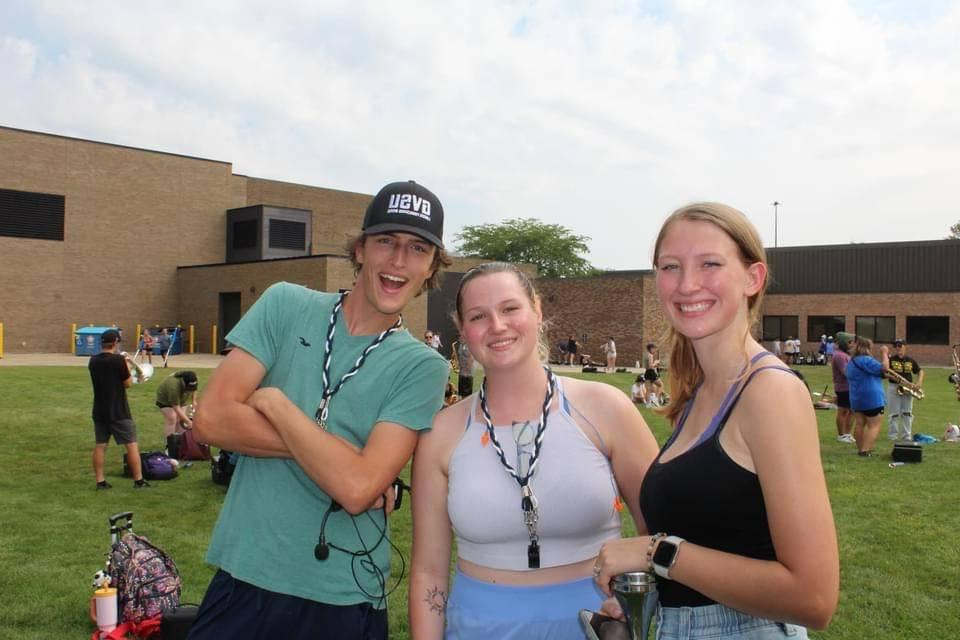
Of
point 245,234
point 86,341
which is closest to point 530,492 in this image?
point 86,341

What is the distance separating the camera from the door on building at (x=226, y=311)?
45.2 meters

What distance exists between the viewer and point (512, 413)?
8.73ft

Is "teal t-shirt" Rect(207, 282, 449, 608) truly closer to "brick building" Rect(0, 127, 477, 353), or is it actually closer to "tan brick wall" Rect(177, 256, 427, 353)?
"tan brick wall" Rect(177, 256, 427, 353)

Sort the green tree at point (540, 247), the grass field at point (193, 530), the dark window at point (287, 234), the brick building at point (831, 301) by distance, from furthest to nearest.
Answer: the green tree at point (540, 247)
the dark window at point (287, 234)
the brick building at point (831, 301)
the grass field at point (193, 530)

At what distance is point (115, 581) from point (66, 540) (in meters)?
2.66

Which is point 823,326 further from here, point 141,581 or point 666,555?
point 666,555

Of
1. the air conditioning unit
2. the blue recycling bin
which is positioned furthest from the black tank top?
the air conditioning unit

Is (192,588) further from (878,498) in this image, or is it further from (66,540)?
(878,498)

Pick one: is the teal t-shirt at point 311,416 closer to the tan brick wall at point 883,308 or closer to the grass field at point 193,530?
the grass field at point 193,530

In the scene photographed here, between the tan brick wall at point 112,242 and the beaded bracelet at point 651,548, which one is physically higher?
the tan brick wall at point 112,242

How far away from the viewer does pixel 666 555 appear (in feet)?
6.62

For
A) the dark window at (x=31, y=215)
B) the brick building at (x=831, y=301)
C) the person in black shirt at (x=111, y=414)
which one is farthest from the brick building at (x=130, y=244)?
the person in black shirt at (x=111, y=414)

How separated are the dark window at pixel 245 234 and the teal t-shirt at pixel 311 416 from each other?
48568mm

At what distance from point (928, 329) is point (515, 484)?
53.7 metres
